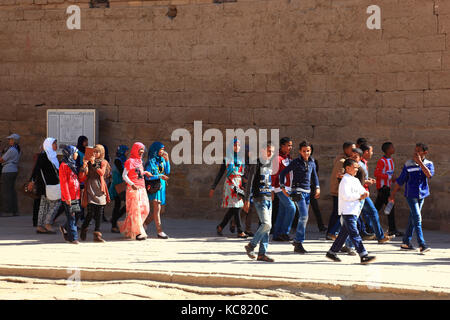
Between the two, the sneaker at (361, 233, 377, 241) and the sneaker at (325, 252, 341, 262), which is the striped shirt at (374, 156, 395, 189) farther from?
the sneaker at (325, 252, 341, 262)

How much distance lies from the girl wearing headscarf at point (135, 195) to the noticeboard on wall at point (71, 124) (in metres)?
3.14

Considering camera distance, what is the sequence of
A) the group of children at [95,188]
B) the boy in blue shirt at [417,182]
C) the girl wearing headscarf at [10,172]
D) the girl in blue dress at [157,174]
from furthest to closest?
the girl wearing headscarf at [10,172] → the girl in blue dress at [157,174] → the group of children at [95,188] → the boy in blue shirt at [417,182]

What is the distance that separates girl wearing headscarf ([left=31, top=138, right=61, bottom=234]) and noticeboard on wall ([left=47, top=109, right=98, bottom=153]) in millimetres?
2328

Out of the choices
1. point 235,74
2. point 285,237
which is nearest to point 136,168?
point 285,237

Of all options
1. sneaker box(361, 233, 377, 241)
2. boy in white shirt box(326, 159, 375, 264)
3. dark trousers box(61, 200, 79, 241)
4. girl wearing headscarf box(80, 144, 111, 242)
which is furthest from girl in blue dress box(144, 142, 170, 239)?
boy in white shirt box(326, 159, 375, 264)

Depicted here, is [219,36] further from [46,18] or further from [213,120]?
[46,18]

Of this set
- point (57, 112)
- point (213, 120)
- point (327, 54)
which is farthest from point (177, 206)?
point (327, 54)

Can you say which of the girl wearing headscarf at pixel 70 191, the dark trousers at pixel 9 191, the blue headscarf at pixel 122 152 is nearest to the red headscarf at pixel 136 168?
the girl wearing headscarf at pixel 70 191

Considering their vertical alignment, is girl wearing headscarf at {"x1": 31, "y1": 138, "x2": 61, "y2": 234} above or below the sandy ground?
above

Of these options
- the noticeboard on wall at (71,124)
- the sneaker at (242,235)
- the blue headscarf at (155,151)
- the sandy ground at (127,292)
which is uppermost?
the noticeboard on wall at (71,124)

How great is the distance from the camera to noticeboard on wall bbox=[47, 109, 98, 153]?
1388cm

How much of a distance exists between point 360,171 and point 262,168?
1.41 metres

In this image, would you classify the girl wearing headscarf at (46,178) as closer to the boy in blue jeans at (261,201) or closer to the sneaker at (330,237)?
the boy in blue jeans at (261,201)

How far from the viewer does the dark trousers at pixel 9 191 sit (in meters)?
14.2
